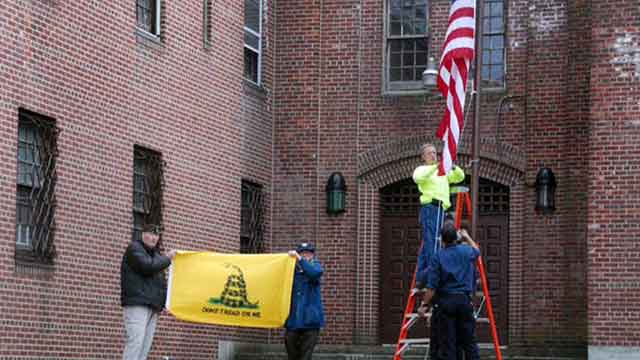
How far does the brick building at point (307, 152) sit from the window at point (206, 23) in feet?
0.12

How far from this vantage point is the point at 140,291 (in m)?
17.3

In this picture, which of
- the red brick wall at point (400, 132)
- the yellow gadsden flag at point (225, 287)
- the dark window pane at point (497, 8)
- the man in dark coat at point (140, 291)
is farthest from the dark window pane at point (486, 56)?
the man in dark coat at point (140, 291)

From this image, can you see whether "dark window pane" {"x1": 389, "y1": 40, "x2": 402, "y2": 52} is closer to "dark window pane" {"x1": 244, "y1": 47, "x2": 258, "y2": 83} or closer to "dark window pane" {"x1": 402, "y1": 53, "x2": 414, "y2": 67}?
"dark window pane" {"x1": 402, "y1": 53, "x2": 414, "y2": 67}

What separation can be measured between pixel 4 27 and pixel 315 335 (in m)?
5.52

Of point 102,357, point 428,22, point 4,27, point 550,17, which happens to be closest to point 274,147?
point 428,22

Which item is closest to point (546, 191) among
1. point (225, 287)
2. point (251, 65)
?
point (251, 65)

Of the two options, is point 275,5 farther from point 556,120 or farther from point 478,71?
point 478,71

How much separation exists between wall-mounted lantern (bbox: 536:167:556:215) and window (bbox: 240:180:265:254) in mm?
4945

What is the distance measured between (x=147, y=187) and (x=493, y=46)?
23.1 ft

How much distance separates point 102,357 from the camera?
19844mm

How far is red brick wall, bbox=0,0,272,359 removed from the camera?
59.2ft

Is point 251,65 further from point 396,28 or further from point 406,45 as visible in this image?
point 406,45

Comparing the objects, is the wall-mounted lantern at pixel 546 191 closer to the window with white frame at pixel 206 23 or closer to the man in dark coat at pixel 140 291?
the window with white frame at pixel 206 23

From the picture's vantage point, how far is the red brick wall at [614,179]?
22.1m
